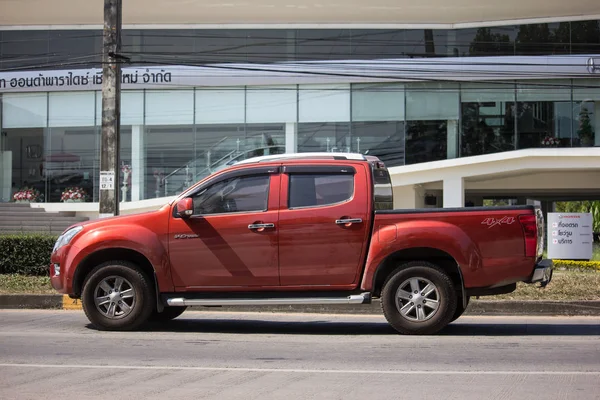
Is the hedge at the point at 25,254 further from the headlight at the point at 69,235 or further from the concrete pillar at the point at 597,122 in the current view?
the concrete pillar at the point at 597,122

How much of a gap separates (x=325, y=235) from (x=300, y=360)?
2086mm

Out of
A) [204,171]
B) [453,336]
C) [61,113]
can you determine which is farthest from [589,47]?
[453,336]

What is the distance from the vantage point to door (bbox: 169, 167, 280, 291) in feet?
33.1

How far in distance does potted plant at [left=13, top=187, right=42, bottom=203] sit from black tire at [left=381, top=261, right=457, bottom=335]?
2524 cm

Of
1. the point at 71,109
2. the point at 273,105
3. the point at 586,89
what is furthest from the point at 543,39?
the point at 71,109

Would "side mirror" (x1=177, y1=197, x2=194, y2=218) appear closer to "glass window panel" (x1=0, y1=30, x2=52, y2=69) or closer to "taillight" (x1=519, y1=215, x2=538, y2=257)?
"taillight" (x1=519, y1=215, x2=538, y2=257)

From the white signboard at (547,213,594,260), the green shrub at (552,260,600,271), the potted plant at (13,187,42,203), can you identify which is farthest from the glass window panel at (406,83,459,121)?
the potted plant at (13,187,42,203)

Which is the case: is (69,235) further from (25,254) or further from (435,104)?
(435,104)

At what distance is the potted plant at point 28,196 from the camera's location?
32500mm

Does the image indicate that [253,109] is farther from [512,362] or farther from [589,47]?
[512,362]

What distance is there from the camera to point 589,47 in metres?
31.2

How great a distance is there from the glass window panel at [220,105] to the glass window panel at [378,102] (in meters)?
4.41

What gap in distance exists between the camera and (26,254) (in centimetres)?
1727

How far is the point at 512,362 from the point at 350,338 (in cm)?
236
